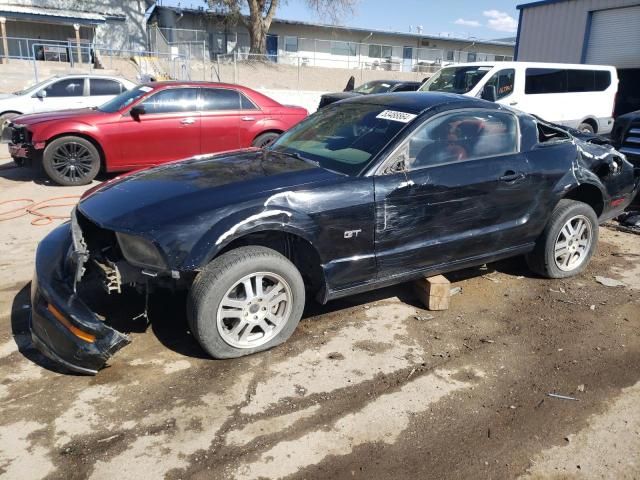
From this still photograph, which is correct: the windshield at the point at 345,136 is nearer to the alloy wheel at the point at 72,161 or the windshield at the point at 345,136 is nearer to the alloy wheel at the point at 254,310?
the alloy wheel at the point at 254,310

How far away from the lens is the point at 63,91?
12070 mm

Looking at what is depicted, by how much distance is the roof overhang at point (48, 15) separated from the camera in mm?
27964

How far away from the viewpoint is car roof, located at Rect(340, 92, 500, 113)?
4.11 m

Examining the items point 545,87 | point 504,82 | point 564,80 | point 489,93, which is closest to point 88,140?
point 489,93

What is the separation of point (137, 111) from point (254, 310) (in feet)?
18.6

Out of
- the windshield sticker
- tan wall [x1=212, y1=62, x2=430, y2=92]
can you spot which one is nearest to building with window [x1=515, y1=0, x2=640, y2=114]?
tan wall [x1=212, y1=62, x2=430, y2=92]

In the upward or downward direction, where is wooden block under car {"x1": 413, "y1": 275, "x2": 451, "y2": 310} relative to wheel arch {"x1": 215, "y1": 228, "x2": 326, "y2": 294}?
downward

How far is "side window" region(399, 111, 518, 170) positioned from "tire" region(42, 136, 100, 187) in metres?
5.85

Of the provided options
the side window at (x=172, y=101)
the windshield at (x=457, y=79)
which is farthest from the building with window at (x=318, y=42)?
the side window at (x=172, y=101)

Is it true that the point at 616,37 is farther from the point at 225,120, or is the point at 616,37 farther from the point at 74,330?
the point at 74,330

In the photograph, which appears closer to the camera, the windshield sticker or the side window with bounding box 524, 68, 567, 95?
the windshield sticker

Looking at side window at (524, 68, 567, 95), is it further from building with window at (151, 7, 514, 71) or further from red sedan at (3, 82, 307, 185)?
building with window at (151, 7, 514, 71)

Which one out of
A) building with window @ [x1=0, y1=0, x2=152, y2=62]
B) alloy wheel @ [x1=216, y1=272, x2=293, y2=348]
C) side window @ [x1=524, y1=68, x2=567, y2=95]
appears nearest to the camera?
alloy wheel @ [x1=216, y1=272, x2=293, y2=348]

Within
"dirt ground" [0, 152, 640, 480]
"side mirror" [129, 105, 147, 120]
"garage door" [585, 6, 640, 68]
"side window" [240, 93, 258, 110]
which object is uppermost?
"garage door" [585, 6, 640, 68]
